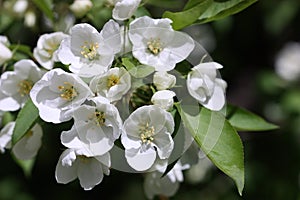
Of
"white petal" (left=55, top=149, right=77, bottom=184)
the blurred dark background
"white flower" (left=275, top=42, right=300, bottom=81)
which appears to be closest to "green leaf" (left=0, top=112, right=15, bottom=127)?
"white petal" (left=55, top=149, right=77, bottom=184)

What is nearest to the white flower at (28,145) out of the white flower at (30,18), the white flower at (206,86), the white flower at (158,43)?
the white flower at (158,43)

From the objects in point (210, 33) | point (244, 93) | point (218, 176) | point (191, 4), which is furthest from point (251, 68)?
point (191, 4)

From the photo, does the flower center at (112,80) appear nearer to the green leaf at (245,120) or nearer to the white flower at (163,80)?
the white flower at (163,80)

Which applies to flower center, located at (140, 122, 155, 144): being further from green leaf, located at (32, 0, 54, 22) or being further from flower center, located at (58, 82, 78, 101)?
green leaf, located at (32, 0, 54, 22)

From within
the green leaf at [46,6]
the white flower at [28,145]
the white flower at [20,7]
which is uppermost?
the green leaf at [46,6]

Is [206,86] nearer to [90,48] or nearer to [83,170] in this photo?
[90,48]

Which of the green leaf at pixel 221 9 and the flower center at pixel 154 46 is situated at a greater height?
the green leaf at pixel 221 9

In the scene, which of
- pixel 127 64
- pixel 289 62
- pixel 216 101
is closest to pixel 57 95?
pixel 127 64
